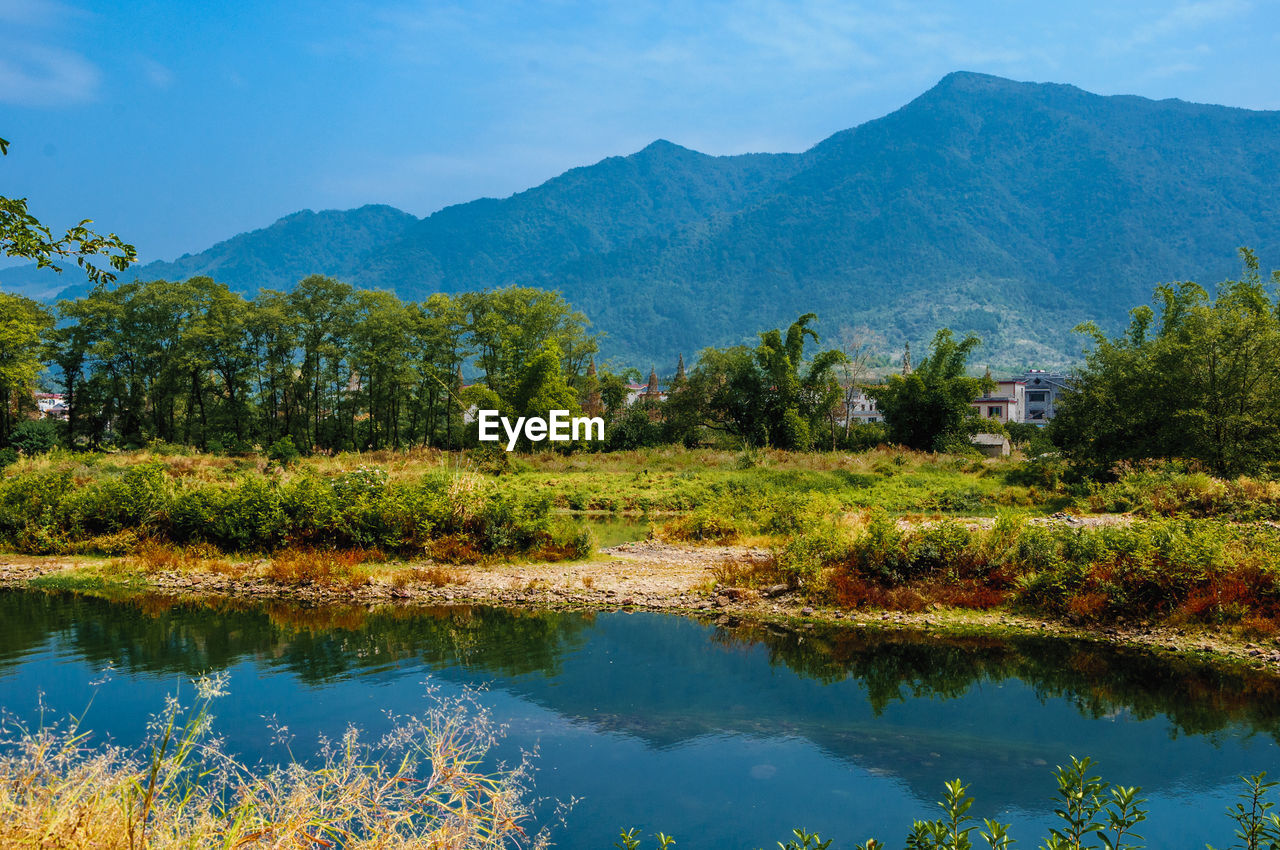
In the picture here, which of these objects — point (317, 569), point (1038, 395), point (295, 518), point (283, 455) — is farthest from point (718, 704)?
point (1038, 395)

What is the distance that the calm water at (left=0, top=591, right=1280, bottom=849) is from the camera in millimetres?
7344

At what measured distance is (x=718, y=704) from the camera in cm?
979

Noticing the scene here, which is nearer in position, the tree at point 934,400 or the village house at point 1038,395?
the tree at point 934,400

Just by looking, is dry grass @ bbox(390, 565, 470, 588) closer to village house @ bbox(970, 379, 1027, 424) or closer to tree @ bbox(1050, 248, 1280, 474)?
tree @ bbox(1050, 248, 1280, 474)

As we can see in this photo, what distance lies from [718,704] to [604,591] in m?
5.35

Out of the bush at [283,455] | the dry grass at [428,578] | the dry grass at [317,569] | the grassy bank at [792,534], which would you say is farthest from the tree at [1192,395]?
the bush at [283,455]

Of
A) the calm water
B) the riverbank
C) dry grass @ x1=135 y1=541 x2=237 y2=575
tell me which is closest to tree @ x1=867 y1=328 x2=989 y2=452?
the riverbank

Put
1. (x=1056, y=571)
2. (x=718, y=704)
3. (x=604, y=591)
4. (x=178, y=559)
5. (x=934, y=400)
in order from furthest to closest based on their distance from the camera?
1. (x=934, y=400)
2. (x=178, y=559)
3. (x=604, y=591)
4. (x=1056, y=571)
5. (x=718, y=704)

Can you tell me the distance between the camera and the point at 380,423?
192 feet

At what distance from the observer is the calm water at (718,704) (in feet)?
24.1

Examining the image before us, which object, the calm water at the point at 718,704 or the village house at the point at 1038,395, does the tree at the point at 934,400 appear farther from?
the village house at the point at 1038,395

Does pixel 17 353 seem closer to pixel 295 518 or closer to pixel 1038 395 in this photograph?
pixel 295 518

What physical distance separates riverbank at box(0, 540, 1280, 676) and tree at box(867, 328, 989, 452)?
30476 mm

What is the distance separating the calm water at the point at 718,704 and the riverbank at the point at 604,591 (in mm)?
575
